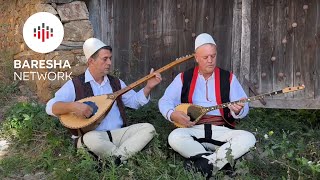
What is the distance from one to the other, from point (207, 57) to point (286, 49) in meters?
1.73

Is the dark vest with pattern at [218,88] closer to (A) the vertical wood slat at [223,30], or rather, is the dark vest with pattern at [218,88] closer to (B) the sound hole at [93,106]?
(B) the sound hole at [93,106]

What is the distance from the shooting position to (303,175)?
364 cm

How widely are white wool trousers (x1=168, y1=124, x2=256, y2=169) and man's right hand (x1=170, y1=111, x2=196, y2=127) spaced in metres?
0.05

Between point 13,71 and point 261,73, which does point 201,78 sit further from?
point 13,71

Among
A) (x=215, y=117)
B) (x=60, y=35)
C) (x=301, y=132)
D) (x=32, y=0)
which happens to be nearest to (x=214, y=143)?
(x=215, y=117)

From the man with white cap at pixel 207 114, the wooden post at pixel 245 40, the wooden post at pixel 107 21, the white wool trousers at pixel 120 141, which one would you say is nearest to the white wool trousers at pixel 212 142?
the man with white cap at pixel 207 114

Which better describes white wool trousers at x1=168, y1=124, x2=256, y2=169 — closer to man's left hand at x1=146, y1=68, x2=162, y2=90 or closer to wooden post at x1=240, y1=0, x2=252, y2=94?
man's left hand at x1=146, y1=68, x2=162, y2=90

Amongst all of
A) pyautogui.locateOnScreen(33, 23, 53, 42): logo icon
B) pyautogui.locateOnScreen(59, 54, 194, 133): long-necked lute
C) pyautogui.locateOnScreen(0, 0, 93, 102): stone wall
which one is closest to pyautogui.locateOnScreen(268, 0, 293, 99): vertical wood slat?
pyautogui.locateOnScreen(59, 54, 194, 133): long-necked lute

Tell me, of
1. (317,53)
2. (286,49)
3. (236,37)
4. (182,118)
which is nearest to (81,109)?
(182,118)

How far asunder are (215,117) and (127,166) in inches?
34.6

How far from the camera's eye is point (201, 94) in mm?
4234

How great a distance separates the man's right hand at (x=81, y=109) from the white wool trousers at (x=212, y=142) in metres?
0.70

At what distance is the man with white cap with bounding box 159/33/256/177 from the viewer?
382 centimetres

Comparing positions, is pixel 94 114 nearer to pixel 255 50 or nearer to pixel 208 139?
pixel 208 139
